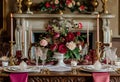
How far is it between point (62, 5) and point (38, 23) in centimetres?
54

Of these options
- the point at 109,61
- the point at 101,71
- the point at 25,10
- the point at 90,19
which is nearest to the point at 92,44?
the point at 90,19

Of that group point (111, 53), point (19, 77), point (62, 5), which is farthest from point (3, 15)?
point (19, 77)

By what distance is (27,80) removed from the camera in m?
2.41

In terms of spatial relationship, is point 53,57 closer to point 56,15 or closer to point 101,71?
point 101,71

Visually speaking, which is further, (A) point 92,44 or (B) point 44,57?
(A) point 92,44

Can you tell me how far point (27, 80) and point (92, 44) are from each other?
131 inches

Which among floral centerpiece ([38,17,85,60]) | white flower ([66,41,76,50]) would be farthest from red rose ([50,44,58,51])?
white flower ([66,41,76,50])

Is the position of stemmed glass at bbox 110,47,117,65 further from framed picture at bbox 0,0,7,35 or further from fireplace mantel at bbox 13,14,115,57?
framed picture at bbox 0,0,7,35

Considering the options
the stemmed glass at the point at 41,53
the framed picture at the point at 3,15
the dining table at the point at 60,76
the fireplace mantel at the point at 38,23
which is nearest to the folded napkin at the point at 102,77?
the dining table at the point at 60,76

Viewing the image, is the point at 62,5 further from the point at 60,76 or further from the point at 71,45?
the point at 60,76

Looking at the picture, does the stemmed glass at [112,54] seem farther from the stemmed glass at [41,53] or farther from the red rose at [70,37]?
the stemmed glass at [41,53]

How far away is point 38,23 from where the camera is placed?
214 inches

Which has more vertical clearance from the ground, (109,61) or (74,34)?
(74,34)

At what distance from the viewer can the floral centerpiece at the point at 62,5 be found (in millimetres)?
5285
